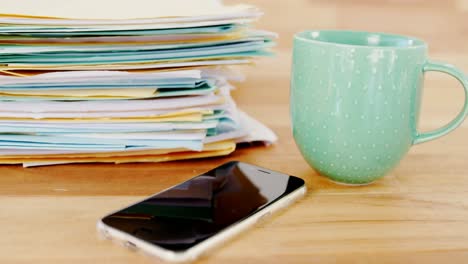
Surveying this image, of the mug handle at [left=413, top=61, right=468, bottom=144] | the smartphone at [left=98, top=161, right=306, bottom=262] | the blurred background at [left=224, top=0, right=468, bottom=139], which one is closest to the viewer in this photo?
the smartphone at [left=98, top=161, right=306, bottom=262]

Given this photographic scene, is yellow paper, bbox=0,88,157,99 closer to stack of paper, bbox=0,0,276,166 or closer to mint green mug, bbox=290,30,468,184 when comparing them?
stack of paper, bbox=0,0,276,166

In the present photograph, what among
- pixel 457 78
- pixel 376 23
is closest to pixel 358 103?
pixel 457 78

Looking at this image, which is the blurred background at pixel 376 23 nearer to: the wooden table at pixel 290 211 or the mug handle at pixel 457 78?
the wooden table at pixel 290 211

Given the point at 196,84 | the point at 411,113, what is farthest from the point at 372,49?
the point at 196,84

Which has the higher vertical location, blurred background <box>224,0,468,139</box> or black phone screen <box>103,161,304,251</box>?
blurred background <box>224,0,468,139</box>

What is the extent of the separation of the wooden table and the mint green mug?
34 mm

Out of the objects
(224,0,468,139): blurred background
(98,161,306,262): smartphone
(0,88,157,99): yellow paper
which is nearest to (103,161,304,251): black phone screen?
(98,161,306,262): smartphone

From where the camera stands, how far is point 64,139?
0.54m

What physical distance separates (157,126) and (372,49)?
9.0 inches

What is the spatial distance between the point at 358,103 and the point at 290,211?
0.11 m

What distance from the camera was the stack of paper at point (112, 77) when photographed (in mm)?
516

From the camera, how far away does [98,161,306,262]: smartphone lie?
38 cm

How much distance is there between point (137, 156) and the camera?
565mm

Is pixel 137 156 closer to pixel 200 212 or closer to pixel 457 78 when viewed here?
pixel 200 212
